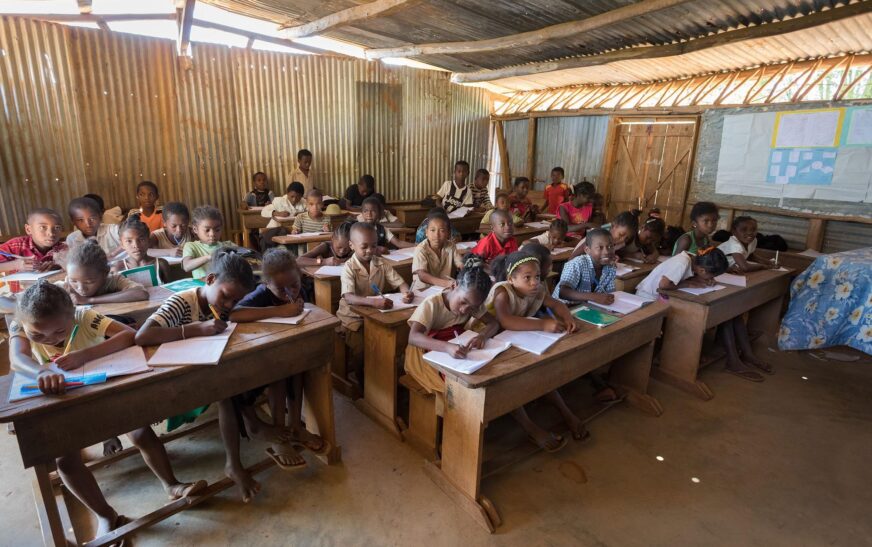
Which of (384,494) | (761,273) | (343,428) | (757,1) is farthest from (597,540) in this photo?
(757,1)

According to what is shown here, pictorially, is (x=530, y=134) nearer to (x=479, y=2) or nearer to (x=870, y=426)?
(x=479, y=2)

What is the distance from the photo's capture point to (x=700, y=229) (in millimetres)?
4195

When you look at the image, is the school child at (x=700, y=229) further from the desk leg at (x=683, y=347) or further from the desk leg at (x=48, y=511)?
the desk leg at (x=48, y=511)

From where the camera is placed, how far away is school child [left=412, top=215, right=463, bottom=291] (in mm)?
3617

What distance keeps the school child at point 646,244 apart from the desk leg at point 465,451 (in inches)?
113

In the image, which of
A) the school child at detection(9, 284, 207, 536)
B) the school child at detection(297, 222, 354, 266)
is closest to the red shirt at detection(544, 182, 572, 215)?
the school child at detection(297, 222, 354, 266)

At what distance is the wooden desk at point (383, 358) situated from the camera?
109 inches

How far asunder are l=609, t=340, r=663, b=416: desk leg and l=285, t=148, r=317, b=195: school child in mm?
5606

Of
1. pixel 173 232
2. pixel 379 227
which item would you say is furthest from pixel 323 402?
pixel 173 232

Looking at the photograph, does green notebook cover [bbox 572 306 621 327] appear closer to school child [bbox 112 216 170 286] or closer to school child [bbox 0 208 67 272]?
school child [bbox 112 216 170 286]

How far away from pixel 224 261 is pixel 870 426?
162 inches

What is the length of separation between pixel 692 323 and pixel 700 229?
1135 millimetres

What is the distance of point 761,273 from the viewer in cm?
414

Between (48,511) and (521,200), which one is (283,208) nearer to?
(521,200)
